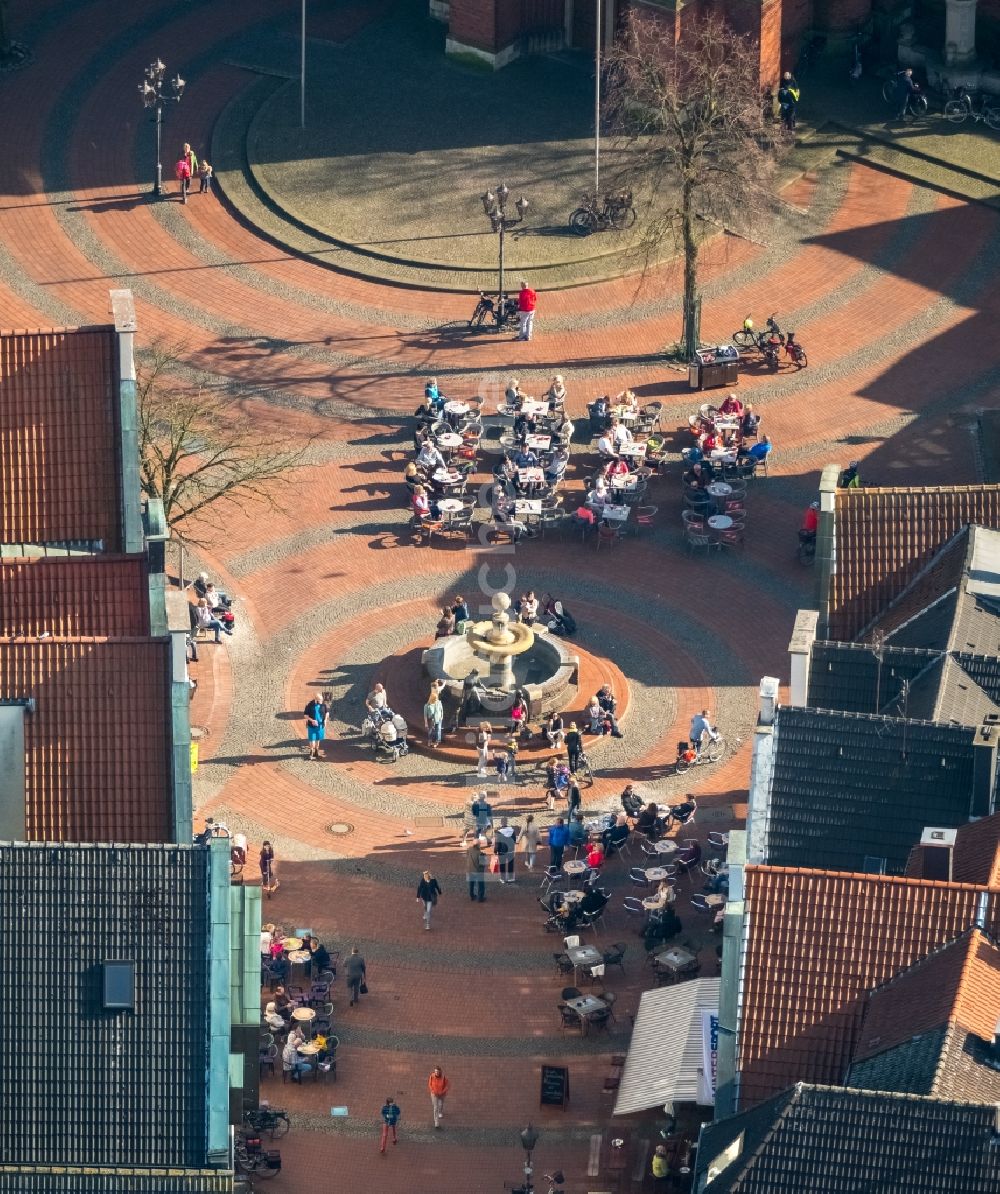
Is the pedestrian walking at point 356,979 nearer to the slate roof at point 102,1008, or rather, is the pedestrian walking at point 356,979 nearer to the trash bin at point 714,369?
the slate roof at point 102,1008

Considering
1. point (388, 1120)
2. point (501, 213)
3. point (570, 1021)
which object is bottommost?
point (388, 1120)

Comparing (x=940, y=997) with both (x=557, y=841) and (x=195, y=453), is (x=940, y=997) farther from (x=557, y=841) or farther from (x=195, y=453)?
(x=195, y=453)

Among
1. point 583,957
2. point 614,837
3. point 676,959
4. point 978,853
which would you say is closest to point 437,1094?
point 583,957

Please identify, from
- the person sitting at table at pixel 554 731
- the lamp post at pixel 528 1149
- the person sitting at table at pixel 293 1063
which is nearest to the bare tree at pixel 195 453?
the person sitting at table at pixel 554 731

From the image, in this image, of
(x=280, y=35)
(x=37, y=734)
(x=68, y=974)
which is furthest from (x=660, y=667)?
(x=280, y=35)

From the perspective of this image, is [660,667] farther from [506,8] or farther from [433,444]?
[506,8]

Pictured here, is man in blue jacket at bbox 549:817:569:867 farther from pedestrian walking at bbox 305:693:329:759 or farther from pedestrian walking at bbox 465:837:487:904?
pedestrian walking at bbox 305:693:329:759
